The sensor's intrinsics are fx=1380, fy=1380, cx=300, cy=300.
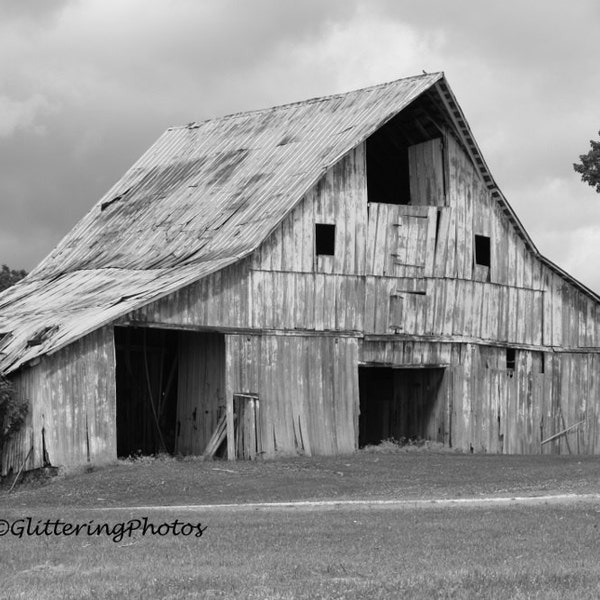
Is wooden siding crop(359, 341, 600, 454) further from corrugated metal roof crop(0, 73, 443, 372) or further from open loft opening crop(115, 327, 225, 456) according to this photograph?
corrugated metal roof crop(0, 73, 443, 372)

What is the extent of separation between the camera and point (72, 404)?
31938 millimetres

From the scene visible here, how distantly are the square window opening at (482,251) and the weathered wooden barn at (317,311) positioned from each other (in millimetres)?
50

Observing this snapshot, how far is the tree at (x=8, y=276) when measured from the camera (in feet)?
198

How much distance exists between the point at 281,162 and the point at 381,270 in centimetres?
439

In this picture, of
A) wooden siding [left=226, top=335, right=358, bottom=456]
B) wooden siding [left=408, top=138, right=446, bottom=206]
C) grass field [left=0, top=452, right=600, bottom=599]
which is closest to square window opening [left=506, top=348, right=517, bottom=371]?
wooden siding [left=408, top=138, right=446, bottom=206]

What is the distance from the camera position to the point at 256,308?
34.6 metres

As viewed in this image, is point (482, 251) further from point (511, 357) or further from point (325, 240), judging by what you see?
point (325, 240)

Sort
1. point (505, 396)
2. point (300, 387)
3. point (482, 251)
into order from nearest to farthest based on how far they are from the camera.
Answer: point (300, 387), point (505, 396), point (482, 251)

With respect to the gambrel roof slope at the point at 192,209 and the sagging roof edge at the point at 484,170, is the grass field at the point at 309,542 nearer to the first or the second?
the gambrel roof slope at the point at 192,209

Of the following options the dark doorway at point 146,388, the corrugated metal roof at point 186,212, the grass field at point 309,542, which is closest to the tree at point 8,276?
the corrugated metal roof at point 186,212

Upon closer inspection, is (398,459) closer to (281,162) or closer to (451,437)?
(451,437)

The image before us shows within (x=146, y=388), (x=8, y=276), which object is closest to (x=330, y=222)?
(x=146, y=388)

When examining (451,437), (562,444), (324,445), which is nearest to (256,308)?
(324,445)

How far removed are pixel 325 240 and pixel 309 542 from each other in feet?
57.6
